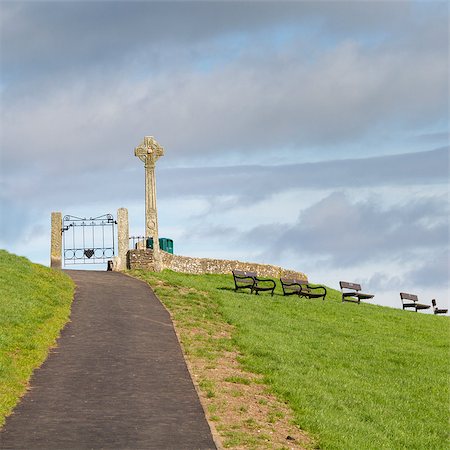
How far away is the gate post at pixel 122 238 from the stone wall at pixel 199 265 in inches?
12.2

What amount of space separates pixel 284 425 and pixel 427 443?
3338 mm

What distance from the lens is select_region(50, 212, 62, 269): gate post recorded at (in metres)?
38.2

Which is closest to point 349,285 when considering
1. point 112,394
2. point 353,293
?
point 353,293

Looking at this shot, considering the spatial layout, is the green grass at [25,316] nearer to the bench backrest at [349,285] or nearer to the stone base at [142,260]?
the stone base at [142,260]

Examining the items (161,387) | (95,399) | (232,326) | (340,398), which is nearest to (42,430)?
(95,399)

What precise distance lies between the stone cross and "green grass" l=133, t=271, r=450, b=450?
17.0 ft

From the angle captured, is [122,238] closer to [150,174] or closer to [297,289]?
[150,174]


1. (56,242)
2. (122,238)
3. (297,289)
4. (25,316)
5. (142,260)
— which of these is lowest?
(25,316)

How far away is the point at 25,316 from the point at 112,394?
7.31 metres

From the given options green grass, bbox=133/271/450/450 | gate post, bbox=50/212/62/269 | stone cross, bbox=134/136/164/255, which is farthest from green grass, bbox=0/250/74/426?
stone cross, bbox=134/136/164/255

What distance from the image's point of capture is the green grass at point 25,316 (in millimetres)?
17578

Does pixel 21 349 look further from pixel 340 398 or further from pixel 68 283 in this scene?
pixel 68 283

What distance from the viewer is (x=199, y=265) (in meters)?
43.4

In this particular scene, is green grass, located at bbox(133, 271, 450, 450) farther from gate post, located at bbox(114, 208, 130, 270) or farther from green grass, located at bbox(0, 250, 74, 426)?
green grass, located at bbox(0, 250, 74, 426)
